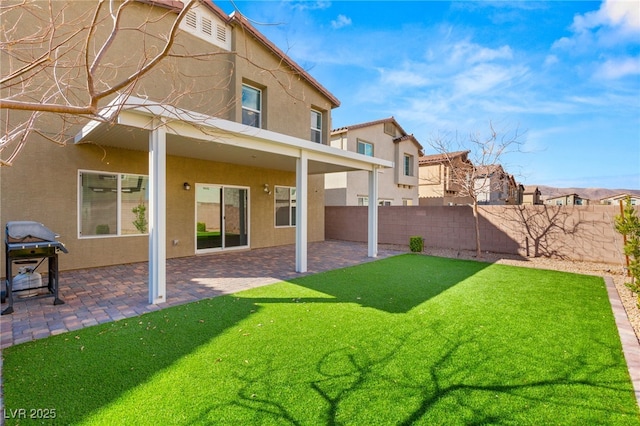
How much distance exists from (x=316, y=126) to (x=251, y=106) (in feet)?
12.3

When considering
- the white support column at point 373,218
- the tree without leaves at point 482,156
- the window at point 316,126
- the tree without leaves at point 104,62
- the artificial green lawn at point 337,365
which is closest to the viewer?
the artificial green lawn at point 337,365

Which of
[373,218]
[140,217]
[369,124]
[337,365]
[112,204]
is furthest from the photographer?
[369,124]

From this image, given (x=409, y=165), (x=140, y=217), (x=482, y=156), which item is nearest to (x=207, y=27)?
(x=140, y=217)

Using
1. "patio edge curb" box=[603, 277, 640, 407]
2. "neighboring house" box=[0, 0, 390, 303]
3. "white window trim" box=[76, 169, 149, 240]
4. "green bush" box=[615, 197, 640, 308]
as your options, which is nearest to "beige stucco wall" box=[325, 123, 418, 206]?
"neighboring house" box=[0, 0, 390, 303]

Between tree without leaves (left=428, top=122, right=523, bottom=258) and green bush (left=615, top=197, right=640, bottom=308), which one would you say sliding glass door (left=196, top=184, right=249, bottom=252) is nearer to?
tree without leaves (left=428, top=122, right=523, bottom=258)

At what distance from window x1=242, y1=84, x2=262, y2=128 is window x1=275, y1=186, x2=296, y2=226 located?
293 centimetres

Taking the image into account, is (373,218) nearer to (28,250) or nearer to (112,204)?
(112,204)

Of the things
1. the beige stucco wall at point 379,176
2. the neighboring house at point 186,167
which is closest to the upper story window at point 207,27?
the neighboring house at point 186,167

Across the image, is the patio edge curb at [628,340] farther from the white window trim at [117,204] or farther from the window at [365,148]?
the window at [365,148]

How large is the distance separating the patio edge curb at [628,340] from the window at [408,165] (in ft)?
55.4

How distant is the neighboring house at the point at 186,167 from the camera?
19.7ft

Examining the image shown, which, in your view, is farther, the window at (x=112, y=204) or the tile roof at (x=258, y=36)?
the tile roof at (x=258, y=36)

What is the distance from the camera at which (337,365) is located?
11.2 ft

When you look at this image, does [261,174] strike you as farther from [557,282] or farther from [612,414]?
[612,414]
